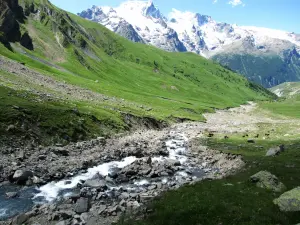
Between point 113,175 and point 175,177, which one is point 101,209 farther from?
point 175,177

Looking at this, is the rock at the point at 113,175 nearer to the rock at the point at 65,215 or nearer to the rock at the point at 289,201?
the rock at the point at 65,215

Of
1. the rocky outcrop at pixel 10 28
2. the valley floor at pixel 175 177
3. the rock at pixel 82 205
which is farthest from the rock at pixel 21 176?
the rocky outcrop at pixel 10 28

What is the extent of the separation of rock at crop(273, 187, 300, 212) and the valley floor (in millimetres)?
799

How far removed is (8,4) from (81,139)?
151m

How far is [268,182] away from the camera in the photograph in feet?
125

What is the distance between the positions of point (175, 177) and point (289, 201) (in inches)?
814

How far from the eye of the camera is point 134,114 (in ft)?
324

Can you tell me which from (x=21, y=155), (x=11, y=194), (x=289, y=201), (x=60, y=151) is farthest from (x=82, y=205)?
(x=289, y=201)

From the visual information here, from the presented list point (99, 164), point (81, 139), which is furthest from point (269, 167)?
→ point (81, 139)

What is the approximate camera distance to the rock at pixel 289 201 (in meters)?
30.8

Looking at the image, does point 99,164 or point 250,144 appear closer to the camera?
point 99,164

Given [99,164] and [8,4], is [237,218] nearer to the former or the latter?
[99,164]

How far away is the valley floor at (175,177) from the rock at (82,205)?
0.42 m

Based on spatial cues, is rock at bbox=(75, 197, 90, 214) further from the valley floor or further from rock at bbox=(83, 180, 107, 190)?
rock at bbox=(83, 180, 107, 190)
